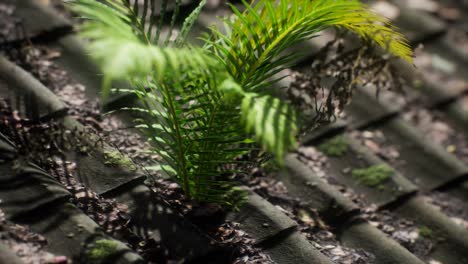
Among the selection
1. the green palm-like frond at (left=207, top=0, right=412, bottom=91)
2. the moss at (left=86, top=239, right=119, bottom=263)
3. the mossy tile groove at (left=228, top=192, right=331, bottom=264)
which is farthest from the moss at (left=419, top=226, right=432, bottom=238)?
the moss at (left=86, top=239, right=119, bottom=263)

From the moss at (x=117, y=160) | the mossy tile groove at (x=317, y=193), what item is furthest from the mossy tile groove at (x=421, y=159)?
the moss at (x=117, y=160)

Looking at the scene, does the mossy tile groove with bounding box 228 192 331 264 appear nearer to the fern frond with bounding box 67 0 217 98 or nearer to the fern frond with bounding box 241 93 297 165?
the fern frond with bounding box 241 93 297 165

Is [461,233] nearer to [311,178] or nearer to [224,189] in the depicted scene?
[311,178]

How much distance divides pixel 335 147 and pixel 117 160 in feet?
4.20

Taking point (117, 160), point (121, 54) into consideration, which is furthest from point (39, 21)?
point (121, 54)

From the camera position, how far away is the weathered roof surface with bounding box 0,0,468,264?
8.59ft

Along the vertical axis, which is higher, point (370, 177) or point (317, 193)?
point (370, 177)

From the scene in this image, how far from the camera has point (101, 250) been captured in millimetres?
2301

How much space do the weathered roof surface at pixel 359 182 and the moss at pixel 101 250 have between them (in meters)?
0.08

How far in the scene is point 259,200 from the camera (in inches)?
113

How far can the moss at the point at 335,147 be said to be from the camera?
346 cm

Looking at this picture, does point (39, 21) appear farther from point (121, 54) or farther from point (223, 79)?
point (121, 54)

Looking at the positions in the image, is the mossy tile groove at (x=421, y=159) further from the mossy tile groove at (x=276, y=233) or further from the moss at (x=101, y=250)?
the moss at (x=101, y=250)

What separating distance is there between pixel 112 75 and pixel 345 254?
5.17 feet
